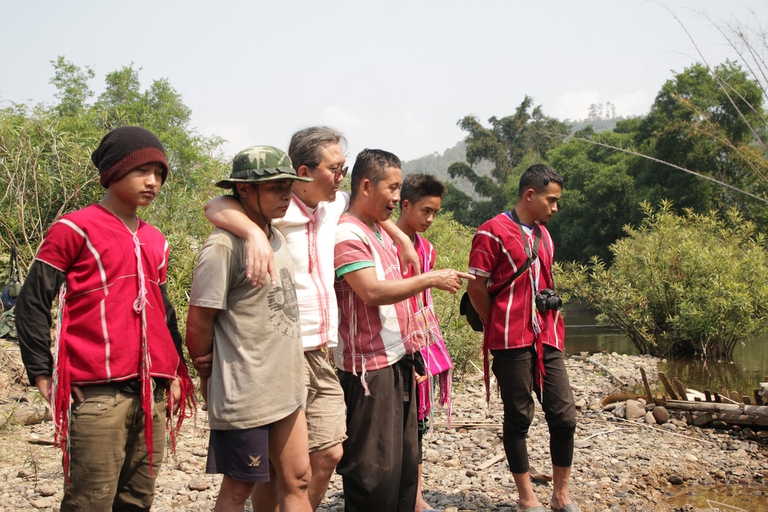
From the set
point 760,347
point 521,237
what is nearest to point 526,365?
point 521,237

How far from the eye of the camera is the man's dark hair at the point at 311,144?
3.08 meters

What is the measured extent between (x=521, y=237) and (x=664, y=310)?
427 inches

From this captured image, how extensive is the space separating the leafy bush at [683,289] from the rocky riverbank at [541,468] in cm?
676

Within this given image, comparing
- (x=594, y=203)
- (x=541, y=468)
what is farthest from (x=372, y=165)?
(x=594, y=203)

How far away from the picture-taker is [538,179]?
4.09m

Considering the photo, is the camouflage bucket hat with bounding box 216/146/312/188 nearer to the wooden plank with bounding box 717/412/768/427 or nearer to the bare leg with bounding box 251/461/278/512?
the bare leg with bounding box 251/461/278/512

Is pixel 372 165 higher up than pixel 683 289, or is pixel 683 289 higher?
pixel 372 165

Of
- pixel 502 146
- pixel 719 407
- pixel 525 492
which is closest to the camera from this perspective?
pixel 525 492

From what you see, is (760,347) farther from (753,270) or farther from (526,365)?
(526,365)

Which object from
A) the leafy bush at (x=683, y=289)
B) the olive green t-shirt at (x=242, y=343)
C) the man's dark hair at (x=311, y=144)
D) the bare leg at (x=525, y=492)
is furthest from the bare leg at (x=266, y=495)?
the leafy bush at (x=683, y=289)

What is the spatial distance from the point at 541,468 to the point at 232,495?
119 inches

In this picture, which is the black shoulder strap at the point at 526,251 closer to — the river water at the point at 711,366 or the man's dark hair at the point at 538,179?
the man's dark hair at the point at 538,179

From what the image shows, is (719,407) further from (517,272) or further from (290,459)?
(290,459)

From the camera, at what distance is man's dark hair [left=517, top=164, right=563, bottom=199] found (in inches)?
161
